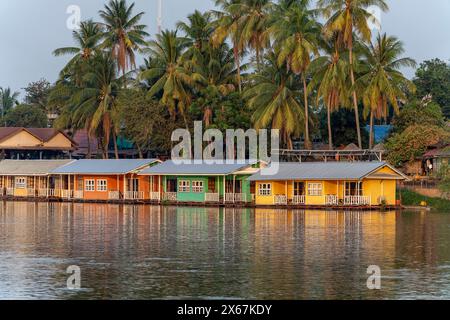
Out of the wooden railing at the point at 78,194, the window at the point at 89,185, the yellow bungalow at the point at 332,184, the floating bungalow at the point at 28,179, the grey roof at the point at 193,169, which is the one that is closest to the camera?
the yellow bungalow at the point at 332,184

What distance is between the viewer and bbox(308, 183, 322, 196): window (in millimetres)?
58219

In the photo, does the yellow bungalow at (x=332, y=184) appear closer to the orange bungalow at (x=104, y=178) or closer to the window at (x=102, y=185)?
the orange bungalow at (x=104, y=178)

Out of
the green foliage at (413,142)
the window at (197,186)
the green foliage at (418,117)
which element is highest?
the green foliage at (418,117)

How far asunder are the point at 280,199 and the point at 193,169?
7510 millimetres

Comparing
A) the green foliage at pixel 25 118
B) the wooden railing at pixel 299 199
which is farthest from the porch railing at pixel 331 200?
the green foliage at pixel 25 118

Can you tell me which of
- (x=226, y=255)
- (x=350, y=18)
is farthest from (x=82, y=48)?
(x=226, y=255)

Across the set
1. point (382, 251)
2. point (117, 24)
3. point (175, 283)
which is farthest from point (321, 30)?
point (175, 283)

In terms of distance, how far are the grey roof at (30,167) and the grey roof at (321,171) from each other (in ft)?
64.1

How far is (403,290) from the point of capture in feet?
85.0

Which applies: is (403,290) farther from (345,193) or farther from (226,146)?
(226,146)

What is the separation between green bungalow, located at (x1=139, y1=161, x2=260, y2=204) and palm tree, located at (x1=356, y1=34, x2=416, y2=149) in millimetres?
9187

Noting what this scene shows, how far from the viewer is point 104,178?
2741 inches

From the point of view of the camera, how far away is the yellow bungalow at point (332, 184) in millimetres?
56375

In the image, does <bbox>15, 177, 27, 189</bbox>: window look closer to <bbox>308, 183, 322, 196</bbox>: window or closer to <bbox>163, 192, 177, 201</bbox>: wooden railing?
<bbox>163, 192, 177, 201</bbox>: wooden railing
